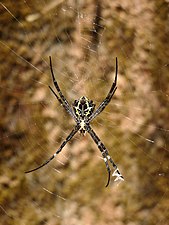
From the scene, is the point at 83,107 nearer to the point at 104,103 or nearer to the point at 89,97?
the point at 104,103

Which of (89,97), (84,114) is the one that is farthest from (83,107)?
(89,97)

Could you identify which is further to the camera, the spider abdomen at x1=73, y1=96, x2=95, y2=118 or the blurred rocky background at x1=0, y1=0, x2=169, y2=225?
the blurred rocky background at x1=0, y1=0, x2=169, y2=225

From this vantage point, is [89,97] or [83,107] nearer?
[83,107]

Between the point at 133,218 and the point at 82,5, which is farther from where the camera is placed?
the point at 133,218

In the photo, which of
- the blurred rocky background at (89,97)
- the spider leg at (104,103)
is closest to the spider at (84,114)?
the spider leg at (104,103)

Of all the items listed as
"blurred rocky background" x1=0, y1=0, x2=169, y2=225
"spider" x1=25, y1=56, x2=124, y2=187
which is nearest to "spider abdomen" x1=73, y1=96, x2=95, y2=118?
"spider" x1=25, y1=56, x2=124, y2=187

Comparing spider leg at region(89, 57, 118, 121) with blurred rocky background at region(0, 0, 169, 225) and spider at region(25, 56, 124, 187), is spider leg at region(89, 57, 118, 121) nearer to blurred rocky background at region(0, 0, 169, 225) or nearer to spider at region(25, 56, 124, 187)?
spider at region(25, 56, 124, 187)

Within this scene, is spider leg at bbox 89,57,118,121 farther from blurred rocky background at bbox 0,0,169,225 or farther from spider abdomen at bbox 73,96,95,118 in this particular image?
blurred rocky background at bbox 0,0,169,225

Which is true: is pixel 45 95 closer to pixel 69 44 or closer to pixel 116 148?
pixel 69 44

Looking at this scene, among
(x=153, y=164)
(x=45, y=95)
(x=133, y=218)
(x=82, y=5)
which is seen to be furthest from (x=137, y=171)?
(x=82, y=5)
